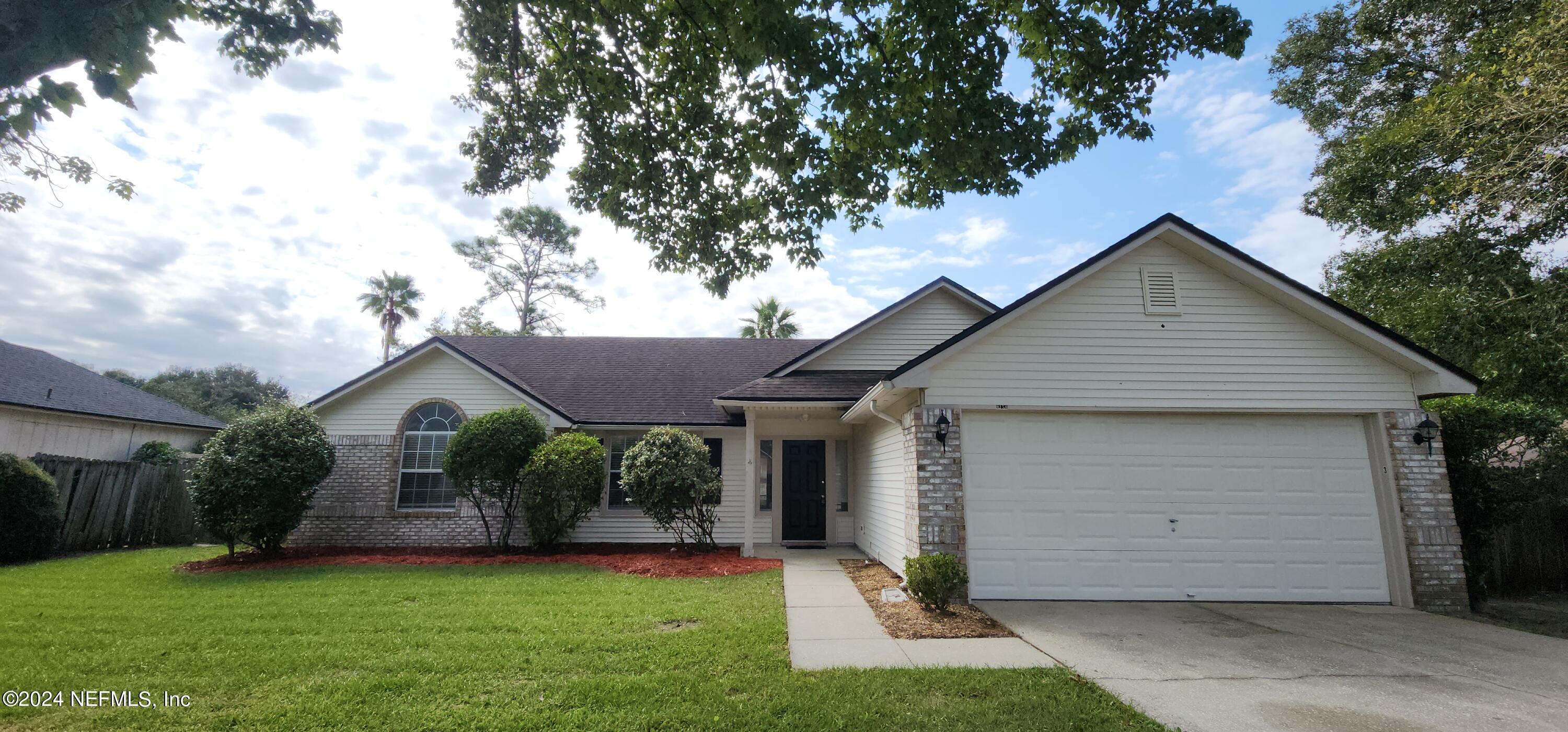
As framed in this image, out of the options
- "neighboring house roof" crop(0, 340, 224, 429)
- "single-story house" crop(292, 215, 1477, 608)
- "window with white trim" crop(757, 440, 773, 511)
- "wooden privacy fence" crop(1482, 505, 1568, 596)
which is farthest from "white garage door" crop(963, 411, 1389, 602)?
"neighboring house roof" crop(0, 340, 224, 429)

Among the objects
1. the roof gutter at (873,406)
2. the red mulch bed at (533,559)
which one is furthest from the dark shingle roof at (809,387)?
the red mulch bed at (533,559)

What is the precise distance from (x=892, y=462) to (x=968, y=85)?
5562 millimetres

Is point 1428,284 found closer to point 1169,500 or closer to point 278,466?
point 1169,500

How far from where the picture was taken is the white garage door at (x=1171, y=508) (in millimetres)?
7945

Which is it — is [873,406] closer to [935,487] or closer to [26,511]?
[935,487]

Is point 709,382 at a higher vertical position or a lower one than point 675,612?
higher

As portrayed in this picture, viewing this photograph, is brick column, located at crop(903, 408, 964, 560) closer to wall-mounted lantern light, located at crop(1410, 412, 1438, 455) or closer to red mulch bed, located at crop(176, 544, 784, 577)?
red mulch bed, located at crop(176, 544, 784, 577)

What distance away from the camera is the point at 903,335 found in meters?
13.2

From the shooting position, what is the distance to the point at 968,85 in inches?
240

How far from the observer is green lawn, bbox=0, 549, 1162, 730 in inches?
164

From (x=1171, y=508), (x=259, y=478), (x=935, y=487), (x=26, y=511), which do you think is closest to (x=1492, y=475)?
(x=1171, y=508)

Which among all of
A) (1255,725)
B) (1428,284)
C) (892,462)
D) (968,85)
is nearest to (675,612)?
(892,462)

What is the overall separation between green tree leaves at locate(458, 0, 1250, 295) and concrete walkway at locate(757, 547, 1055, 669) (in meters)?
4.21

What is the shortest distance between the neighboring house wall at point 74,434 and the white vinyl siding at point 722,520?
39.6 feet
